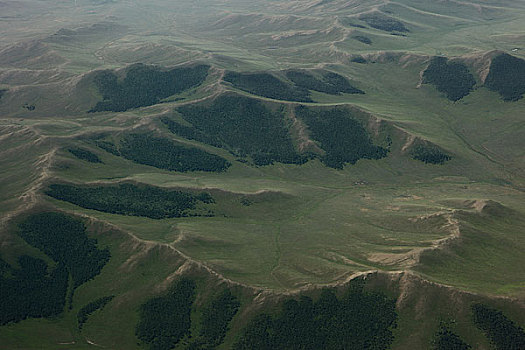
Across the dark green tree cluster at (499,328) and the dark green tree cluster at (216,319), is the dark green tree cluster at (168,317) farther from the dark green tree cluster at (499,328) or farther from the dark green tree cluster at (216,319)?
the dark green tree cluster at (499,328)

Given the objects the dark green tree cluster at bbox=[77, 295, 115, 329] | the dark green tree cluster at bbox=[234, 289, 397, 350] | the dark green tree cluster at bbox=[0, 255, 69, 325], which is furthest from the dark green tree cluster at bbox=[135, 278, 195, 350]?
the dark green tree cluster at bbox=[0, 255, 69, 325]

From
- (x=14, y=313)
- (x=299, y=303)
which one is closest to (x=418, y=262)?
(x=299, y=303)

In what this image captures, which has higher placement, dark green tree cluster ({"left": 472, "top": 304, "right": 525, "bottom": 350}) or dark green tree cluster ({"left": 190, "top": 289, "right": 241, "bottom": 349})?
dark green tree cluster ({"left": 472, "top": 304, "right": 525, "bottom": 350})

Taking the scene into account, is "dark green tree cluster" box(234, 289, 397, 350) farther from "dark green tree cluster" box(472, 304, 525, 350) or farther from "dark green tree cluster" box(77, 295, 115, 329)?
"dark green tree cluster" box(77, 295, 115, 329)

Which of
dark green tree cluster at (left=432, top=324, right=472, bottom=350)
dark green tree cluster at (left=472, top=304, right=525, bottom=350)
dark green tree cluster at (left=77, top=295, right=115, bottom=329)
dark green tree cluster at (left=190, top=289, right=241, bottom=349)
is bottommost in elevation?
dark green tree cluster at (left=77, top=295, right=115, bottom=329)

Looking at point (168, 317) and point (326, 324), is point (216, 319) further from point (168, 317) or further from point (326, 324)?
point (326, 324)

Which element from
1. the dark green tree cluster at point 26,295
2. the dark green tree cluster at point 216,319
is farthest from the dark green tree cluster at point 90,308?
the dark green tree cluster at point 216,319

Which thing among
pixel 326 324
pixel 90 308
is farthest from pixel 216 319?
pixel 90 308
